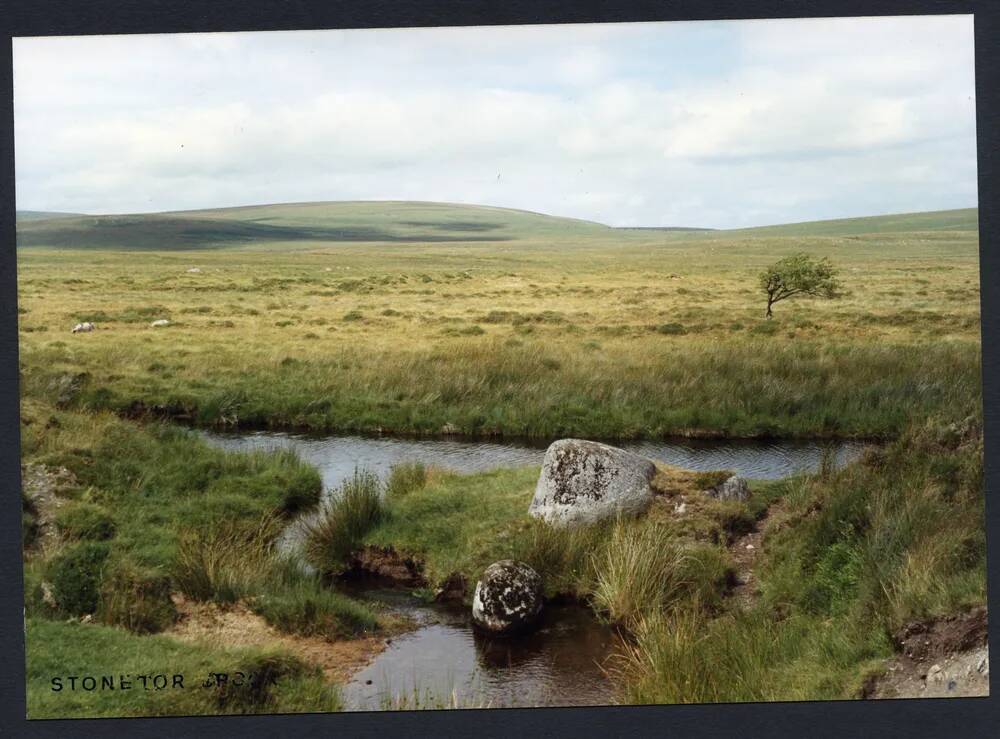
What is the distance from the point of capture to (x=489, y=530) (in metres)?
7.68

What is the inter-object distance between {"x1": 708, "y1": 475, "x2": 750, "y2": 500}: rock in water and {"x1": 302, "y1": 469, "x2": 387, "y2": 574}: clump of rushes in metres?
3.14

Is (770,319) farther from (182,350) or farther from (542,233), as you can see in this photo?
(182,350)

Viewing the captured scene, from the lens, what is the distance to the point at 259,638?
6676 mm

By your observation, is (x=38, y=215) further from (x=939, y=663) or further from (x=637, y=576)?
(x=939, y=663)

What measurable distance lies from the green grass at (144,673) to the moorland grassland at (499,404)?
3 cm

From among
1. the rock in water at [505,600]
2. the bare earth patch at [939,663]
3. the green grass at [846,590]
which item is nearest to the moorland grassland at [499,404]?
the green grass at [846,590]

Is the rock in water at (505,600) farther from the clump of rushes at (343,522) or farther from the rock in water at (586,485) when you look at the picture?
the clump of rushes at (343,522)

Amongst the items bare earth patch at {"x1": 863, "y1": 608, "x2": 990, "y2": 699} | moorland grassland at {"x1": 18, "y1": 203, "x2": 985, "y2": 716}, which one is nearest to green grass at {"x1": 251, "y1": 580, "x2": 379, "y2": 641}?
moorland grassland at {"x1": 18, "y1": 203, "x2": 985, "y2": 716}

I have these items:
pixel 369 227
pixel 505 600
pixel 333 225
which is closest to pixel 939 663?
pixel 505 600

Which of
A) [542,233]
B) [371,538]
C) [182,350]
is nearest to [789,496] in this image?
[542,233]

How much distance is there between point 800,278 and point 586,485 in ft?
8.74

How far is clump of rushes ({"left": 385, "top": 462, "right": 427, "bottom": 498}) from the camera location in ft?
27.0

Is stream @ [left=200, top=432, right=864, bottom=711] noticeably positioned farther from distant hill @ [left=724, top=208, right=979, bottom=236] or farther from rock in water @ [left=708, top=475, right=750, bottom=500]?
distant hill @ [left=724, top=208, right=979, bottom=236]

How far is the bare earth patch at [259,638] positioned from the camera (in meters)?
6.54
